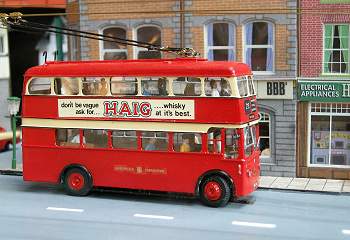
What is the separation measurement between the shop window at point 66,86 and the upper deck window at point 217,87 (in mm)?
4214

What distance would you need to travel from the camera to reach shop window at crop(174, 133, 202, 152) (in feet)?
53.4

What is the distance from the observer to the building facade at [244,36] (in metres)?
20.3

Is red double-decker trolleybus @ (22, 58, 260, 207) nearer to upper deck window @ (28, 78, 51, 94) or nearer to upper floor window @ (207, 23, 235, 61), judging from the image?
upper deck window @ (28, 78, 51, 94)

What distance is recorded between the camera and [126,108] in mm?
16734

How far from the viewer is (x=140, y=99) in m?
16.6

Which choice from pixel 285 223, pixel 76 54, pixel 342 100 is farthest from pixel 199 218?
pixel 76 54

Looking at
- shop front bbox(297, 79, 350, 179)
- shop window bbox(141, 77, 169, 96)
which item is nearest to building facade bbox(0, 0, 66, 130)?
shop window bbox(141, 77, 169, 96)

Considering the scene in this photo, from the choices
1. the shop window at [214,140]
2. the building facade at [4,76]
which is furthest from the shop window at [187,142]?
the building facade at [4,76]

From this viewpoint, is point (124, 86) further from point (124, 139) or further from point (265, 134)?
point (265, 134)

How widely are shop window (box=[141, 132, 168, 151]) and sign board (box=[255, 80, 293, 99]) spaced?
5.40 meters

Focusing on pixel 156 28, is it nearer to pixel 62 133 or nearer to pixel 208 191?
pixel 62 133

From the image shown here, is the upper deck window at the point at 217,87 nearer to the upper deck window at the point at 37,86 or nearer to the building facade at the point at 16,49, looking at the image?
the upper deck window at the point at 37,86

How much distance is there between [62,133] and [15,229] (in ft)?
13.6

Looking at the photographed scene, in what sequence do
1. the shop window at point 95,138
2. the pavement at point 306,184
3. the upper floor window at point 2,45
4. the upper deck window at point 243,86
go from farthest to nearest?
the upper floor window at point 2,45 < the pavement at point 306,184 < the shop window at point 95,138 < the upper deck window at point 243,86
